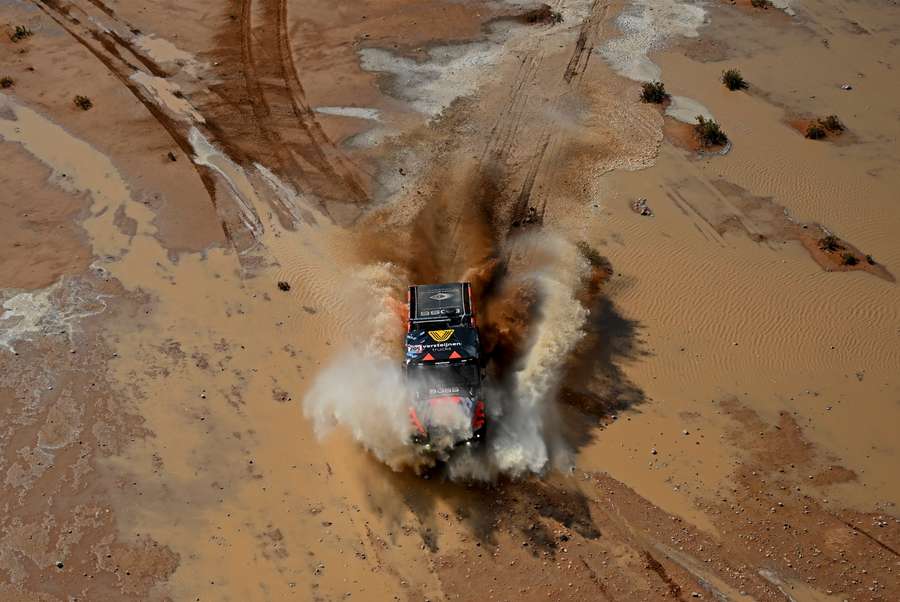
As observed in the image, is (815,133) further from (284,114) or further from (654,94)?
(284,114)

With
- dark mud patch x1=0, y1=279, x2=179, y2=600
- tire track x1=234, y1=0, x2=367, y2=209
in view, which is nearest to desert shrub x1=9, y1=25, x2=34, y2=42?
tire track x1=234, y1=0, x2=367, y2=209

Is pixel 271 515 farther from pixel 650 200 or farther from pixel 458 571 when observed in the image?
pixel 650 200

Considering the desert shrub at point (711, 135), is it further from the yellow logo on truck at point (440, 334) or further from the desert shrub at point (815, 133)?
the yellow logo on truck at point (440, 334)

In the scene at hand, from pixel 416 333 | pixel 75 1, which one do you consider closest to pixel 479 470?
pixel 416 333

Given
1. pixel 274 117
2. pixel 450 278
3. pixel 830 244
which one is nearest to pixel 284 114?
pixel 274 117

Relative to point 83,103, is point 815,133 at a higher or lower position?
higher

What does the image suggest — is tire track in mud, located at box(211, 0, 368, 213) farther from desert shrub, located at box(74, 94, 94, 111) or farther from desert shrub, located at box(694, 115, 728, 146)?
desert shrub, located at box(694, 115, 728, 146)
